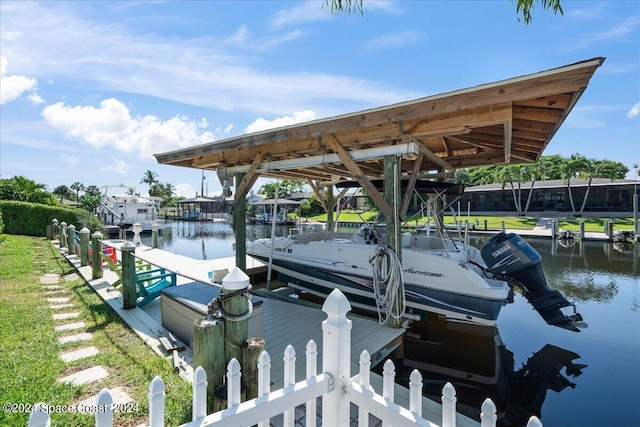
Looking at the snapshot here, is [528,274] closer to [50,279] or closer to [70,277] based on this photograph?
[70,277]

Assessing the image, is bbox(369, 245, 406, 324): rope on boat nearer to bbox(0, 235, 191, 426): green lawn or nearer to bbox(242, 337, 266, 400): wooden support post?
bbox(242, 337, 266, 400): wooden support post

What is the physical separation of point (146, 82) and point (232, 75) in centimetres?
186

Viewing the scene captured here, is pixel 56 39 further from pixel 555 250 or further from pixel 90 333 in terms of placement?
pixel 555 250

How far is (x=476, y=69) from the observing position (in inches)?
195

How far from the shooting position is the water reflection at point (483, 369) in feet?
11.5

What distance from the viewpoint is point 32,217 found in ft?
45.5

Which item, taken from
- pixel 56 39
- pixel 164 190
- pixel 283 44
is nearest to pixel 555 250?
pixel 283 44

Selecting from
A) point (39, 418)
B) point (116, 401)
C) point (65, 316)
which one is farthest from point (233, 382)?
point (65, 316)

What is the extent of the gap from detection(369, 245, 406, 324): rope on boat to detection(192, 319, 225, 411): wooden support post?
278 centimetres

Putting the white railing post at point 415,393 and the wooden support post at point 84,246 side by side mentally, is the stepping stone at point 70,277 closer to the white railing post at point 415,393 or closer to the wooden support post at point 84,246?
the wooden support post at point 84,246

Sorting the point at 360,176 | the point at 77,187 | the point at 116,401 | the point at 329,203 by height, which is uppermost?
the point at 77,187

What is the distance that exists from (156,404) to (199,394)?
19 centimetres

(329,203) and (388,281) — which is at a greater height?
(329,203)

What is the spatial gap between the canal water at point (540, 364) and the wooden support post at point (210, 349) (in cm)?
254
